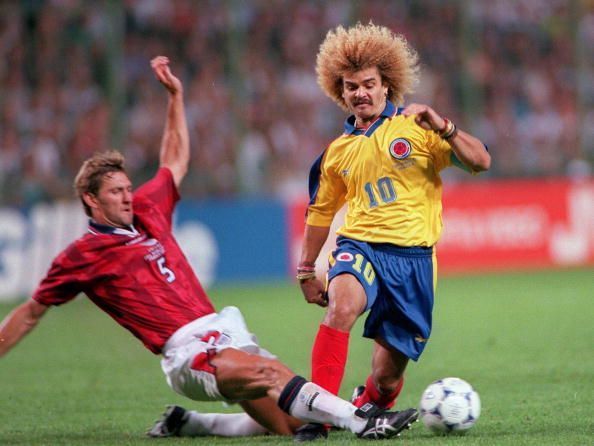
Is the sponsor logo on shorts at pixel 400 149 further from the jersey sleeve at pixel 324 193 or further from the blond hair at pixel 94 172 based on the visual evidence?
the blond hair at pixel 94 172

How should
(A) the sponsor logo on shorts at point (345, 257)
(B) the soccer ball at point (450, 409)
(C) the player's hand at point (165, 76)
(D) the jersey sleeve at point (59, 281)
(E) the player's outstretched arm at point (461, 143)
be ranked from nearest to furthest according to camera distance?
(E) the player's outstretched arm at point (461, 143)
(B) the soccer ball at point (450, 409)
(D) the jersey sleeve at point (59, 281)
(A) the sponsor logo on shorts at point (345, 257)
(C) the player's hand at point (165, 76)

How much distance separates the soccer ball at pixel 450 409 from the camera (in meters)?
5.82

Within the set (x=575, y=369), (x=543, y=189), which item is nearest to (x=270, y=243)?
(x=543, y=189)

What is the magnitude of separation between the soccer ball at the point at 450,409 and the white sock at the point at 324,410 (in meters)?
0.46

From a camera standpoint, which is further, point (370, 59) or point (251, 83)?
Answer: point (251, 83)

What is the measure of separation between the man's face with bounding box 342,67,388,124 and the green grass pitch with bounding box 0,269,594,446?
178 centimetres

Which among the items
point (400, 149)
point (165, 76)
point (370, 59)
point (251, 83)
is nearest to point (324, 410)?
point (400, 149)

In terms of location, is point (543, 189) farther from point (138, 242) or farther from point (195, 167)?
point (138, 242)

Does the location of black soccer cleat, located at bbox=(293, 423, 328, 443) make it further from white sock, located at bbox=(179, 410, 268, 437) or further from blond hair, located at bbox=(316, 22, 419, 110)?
blond hair, located at bbox=(316, 22, 419, 110)

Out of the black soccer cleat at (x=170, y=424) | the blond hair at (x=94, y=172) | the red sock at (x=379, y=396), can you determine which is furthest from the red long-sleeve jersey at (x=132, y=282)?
the red sock at (x=379, y=396)

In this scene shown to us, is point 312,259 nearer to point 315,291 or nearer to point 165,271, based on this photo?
point 315,291

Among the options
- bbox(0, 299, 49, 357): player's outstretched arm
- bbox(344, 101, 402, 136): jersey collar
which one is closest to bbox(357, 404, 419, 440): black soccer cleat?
bbox(344, 101, 402, 136): jersey collar

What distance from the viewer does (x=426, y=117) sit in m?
5.71

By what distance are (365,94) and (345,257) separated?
37.2 inches
